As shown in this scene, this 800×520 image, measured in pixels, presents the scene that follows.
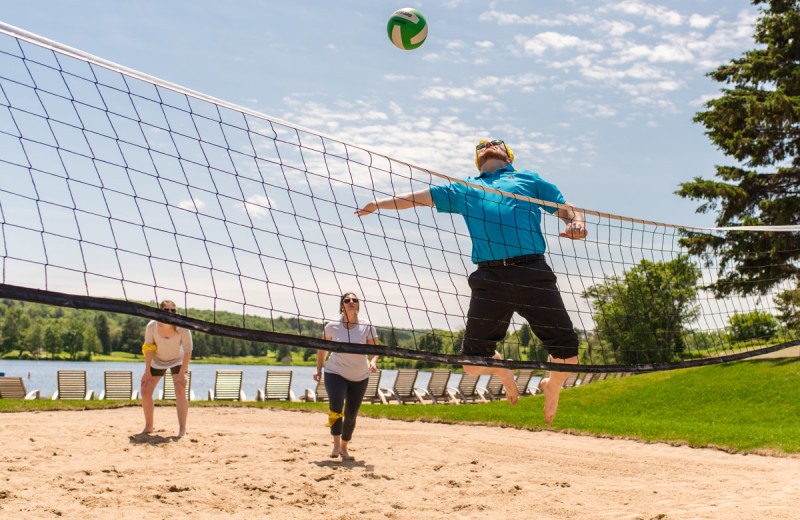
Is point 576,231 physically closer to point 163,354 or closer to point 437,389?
point 163,354

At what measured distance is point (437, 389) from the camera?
1884cm

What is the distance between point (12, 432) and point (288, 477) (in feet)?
12.7

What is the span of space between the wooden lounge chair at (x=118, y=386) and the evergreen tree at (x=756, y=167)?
1748 centimetres

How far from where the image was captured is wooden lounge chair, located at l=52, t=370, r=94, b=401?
1493 centimetres

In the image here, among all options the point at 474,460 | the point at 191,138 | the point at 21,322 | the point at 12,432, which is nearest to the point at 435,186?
the point at 191,138

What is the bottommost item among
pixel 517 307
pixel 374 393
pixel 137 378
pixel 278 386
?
pixel 137 378

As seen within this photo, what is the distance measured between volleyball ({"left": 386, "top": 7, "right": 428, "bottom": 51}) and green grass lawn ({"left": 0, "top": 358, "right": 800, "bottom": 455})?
Answer: 6.61m

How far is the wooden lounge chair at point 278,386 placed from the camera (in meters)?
16.9

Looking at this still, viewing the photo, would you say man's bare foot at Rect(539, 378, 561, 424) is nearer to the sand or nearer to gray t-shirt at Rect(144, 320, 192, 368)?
the sand

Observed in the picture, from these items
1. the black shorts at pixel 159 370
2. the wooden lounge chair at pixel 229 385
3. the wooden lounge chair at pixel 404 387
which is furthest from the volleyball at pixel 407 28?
the wooden lounge chair at pixel 404 387

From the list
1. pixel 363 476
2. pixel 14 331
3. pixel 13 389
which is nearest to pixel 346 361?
pixel 363 476

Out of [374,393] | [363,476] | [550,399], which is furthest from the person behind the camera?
[374,393]

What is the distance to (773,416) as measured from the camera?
43.0 ft

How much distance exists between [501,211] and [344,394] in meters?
3.08
